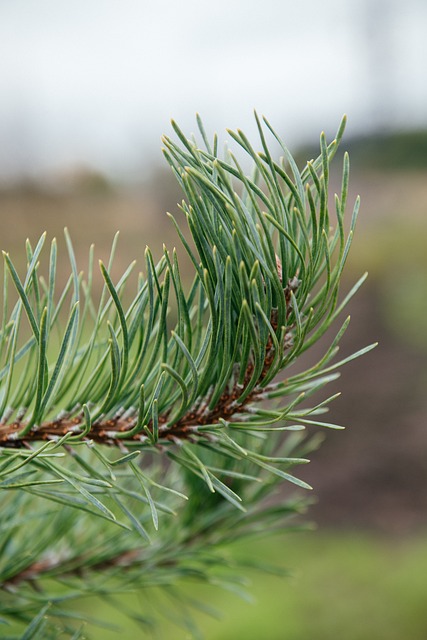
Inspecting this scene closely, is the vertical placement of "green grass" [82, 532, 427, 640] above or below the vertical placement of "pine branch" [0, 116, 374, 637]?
below

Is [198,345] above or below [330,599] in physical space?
above

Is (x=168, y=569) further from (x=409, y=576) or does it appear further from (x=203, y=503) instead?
(x=409, y=576)

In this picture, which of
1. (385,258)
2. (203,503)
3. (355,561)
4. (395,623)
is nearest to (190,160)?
(203,503)

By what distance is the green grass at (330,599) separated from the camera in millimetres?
1686

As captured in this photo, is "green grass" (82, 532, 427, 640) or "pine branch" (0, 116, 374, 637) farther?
"green grass" (82, 532, 427, 640)

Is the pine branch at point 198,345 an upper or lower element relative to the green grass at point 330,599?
upper

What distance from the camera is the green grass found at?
1.69 metres

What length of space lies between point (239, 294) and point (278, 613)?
5.50ft

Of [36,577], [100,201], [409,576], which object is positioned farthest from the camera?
[100,201]

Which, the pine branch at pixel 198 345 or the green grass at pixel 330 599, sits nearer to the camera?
the pine branch at pixel 198 345

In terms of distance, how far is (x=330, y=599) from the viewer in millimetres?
1838

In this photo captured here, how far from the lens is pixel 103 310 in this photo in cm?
31

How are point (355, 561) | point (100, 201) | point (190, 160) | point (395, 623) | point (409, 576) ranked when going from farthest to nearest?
point (100, 201), point (355, 561), point (409, 576), point (395, 623), point (190, 160)

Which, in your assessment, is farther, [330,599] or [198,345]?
[330,599]
